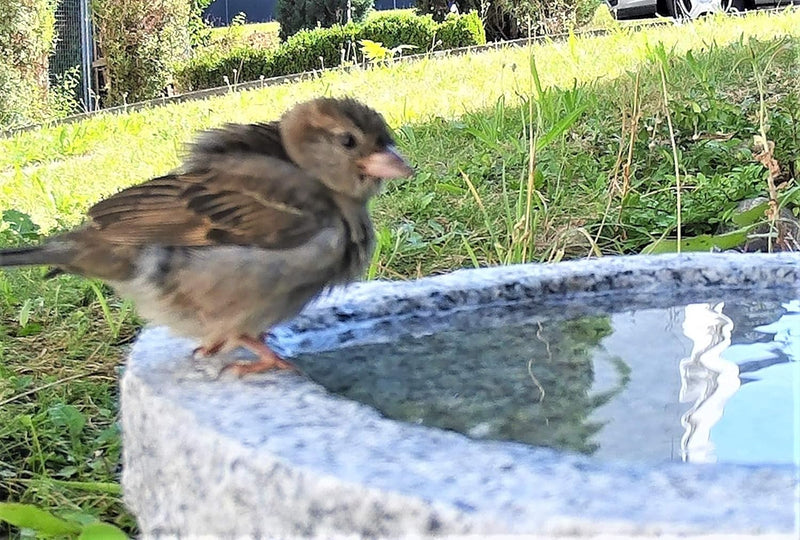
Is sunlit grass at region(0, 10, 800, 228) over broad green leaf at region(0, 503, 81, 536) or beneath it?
over

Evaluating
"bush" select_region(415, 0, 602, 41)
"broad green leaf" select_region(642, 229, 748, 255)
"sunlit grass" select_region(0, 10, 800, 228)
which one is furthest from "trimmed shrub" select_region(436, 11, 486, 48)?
"broad green leaf" select_region(642, 229, 748, 255)

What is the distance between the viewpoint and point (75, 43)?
14.1 meters

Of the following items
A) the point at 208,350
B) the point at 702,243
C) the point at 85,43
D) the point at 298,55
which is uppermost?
the point at 85,43

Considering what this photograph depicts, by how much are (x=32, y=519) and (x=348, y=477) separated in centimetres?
90

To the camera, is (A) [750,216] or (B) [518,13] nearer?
(A) [750,216]

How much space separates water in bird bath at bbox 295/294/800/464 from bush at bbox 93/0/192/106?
Result: 493 inches

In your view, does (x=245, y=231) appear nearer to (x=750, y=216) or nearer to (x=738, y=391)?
(x=738, y=391)

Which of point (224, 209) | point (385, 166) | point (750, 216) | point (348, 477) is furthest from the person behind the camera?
point (750, 216)

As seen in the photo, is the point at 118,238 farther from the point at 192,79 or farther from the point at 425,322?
the point at 192,79

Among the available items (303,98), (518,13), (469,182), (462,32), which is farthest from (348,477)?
(518,13)

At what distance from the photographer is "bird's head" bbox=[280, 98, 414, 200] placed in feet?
4.95

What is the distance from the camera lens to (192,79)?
555 inches

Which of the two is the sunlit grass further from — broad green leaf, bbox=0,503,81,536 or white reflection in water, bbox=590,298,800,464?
white reflection in water, bbox=590,298,800,464

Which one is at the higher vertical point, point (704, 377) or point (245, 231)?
point (245, 231)
